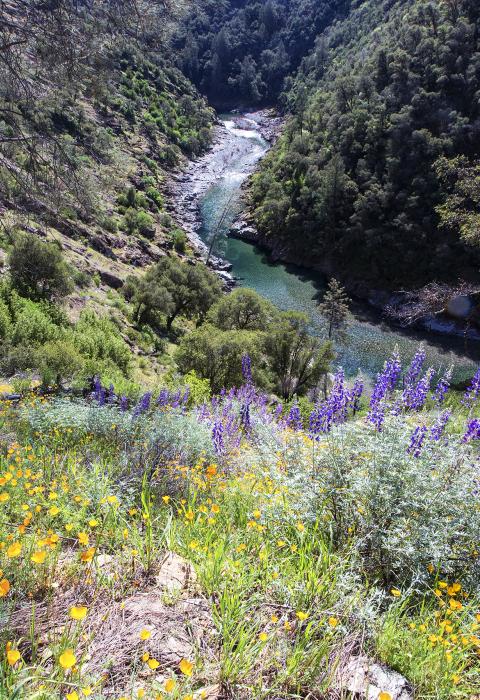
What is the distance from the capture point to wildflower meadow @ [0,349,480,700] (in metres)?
1.96

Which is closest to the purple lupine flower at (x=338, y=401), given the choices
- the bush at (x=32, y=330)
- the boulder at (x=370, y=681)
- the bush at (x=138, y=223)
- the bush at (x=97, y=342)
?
the boulder at (x=370, y=681)

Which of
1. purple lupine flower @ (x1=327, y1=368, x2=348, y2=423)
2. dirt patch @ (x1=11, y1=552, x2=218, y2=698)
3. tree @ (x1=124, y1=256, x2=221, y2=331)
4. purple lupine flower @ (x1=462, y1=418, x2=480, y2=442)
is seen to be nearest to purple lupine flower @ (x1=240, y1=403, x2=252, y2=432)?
purple lupine flower @ (x1=327, y1=368, x2=348, y2=423)

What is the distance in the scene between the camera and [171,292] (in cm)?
3206

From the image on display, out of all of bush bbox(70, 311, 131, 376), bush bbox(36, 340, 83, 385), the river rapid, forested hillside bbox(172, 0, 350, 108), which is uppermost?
forested hillside bbox(172, 0, 350, 108)

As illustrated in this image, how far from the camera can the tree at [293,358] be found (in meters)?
24.8

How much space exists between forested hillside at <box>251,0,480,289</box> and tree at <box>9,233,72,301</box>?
3308 centimetres

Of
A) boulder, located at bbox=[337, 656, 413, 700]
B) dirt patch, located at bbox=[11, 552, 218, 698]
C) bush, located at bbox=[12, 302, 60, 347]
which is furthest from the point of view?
bush, located at bbox=[12, 302, 60, 347]

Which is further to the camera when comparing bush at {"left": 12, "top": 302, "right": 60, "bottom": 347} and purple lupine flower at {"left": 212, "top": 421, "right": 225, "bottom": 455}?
bush at {"left": 12, "top": 302, "right": 60, "bottom": 347}

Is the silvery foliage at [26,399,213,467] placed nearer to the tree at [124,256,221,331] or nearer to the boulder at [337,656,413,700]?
the boulder at [337,656,413,700]

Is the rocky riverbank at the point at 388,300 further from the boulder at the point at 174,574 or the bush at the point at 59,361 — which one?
the boulder at the point at 174,574

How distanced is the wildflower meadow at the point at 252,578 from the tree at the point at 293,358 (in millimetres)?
20656

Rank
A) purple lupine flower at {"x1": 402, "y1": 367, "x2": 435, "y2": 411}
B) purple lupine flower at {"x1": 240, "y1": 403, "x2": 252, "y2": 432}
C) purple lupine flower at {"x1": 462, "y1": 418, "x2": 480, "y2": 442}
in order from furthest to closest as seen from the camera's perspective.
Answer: purple lupine flower at {"x1": 240, "y1": 403, "x2": 252, "y2": 432} < purple lupine flower at {"x1": 462, "y1": 418, "x2": 480, "y2": 442} < purple lupine flower at {"x1": 402, "y1": 367, "x2": 435, "y2": 411}

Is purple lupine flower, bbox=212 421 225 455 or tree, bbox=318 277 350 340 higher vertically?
purple lupine flower, bbox=212 421 225 455

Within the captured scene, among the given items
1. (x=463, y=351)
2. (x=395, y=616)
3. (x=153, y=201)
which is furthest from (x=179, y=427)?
(x=153, y=201)
